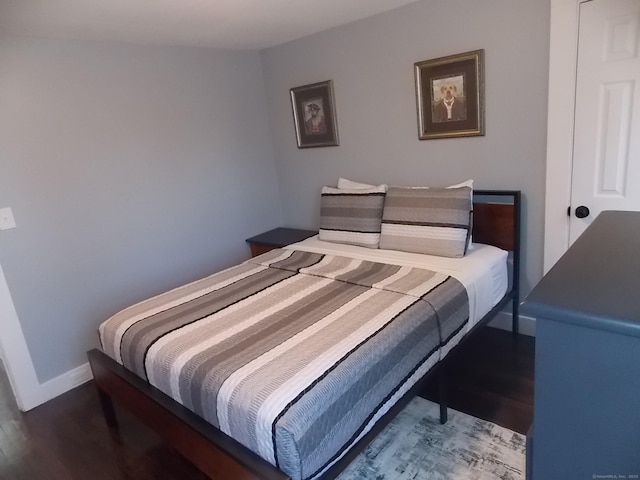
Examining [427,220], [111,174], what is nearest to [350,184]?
[427,220]

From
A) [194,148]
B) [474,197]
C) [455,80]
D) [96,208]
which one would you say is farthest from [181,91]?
[474,197]

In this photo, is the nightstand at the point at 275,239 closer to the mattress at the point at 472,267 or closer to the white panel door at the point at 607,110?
the mattress at the point at 472,267

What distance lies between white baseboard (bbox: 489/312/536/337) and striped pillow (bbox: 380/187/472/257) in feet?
2.24

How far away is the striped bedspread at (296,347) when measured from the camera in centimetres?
134

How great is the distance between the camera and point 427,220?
2.56 meters

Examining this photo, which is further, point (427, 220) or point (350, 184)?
point (350, 184)

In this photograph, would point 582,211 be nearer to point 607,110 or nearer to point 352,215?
point 607,110

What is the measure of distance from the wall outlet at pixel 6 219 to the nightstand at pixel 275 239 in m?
1.73

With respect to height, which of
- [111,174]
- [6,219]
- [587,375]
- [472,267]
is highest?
[111,174]

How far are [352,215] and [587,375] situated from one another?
94.3 inches

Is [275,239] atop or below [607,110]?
below

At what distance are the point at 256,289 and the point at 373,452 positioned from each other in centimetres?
102

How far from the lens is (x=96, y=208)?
8.87 feet

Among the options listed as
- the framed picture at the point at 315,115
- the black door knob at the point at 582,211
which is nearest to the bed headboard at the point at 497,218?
the black door knob at the point at 582,211
